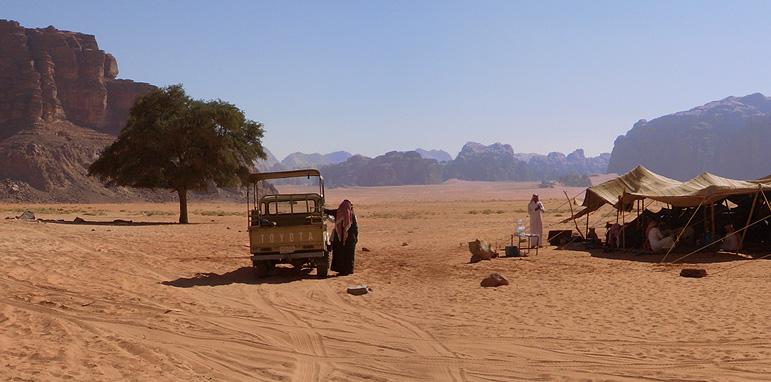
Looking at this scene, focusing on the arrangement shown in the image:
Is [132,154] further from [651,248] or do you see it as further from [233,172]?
[651,248]

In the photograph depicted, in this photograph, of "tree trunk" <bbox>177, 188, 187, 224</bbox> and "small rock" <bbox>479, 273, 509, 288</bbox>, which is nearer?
"small rock" <bbox>479, 273, 509, 288</bbox>

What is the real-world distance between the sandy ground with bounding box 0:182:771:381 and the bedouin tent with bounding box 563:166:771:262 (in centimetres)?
190

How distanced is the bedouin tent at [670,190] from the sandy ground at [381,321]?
1.90 meters

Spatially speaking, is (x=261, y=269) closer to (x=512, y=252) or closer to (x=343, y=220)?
(x=343, y=220)

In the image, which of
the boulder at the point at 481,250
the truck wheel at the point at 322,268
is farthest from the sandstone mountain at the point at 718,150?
the truck wheel at the point at 322,268

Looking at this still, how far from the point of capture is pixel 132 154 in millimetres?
32719

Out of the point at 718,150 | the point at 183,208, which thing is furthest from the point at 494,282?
the point at 718,150

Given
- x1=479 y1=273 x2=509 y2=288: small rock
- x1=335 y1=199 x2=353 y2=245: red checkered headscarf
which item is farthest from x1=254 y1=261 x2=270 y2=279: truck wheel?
x1=479 y1=273 x2=509 y2=288: small rock

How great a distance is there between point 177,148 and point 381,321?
87.5 ft

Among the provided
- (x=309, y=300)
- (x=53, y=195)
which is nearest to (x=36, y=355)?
(x=309, y=300)

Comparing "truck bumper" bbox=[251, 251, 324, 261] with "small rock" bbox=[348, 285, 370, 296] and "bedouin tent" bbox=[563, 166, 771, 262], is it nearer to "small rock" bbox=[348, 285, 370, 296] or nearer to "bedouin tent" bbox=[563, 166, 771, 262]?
"small rock" bbox=[348, 285, 370, 296]

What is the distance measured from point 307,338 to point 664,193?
14.6 metres

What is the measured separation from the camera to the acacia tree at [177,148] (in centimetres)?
3209

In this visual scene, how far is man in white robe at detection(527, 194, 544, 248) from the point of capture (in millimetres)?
18422
